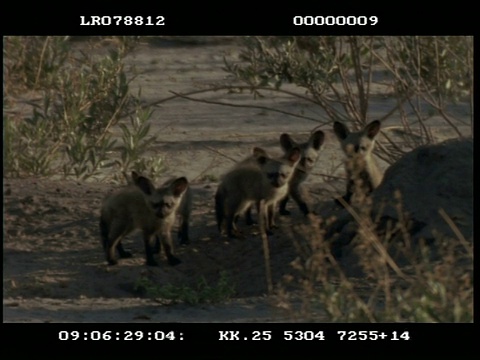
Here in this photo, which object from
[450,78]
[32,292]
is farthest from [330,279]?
[450,78]

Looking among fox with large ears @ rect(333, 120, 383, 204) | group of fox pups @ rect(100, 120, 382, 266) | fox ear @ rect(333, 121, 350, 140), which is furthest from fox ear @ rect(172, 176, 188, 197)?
fox ear @ rect(333, 121, 350, 140)

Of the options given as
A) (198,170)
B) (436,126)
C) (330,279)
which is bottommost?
(330,279)

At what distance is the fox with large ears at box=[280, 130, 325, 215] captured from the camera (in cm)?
1072

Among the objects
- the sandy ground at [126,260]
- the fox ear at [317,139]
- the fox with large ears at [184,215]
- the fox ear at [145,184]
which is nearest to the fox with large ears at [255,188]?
the sandy ground at [126,260]

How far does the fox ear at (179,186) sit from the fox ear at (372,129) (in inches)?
69.8

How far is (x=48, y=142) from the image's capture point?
12.2m

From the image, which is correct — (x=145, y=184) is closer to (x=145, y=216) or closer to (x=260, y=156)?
(x=145, y=216)

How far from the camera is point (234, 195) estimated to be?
1031 centimetres

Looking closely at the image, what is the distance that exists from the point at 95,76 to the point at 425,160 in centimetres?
406

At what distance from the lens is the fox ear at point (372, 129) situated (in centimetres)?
1044


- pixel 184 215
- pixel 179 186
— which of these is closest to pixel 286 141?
pixel 184 215

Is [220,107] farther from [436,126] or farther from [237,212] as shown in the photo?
[237,212]

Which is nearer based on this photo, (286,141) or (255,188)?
(255,188)

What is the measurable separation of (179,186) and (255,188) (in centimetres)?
85
